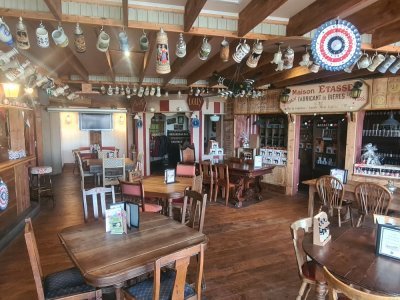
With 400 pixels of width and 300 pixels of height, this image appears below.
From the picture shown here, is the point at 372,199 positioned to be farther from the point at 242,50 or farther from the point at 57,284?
the point at 57,284

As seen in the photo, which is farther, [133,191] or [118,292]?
[133,191]

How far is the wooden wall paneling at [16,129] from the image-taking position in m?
4.93

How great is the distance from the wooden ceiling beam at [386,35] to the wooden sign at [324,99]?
2.15 meters

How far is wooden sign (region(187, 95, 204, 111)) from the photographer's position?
8586mm

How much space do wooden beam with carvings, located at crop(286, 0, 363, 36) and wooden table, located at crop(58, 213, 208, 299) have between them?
2.36 metres

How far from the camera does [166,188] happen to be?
412 cm

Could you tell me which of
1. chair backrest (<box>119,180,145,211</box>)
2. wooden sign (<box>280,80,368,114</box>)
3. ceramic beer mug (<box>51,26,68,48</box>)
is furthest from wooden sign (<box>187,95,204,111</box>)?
ceramic beer mug (<box>51,26,68,48</box>)

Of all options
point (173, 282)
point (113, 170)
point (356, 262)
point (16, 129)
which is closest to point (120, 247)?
point (173, 282)

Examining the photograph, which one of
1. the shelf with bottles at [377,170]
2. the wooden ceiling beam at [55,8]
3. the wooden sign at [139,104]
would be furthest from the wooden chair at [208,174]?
the wooden ceiling beam at [55,8]

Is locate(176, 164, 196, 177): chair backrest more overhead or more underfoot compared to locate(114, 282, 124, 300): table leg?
more overhead

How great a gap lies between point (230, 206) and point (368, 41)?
3876 mm

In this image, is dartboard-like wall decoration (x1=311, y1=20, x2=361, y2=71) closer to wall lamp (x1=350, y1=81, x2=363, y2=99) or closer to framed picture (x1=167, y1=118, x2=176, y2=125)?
wall lamp (x1=350, y1=81, x2=363, y2=99)

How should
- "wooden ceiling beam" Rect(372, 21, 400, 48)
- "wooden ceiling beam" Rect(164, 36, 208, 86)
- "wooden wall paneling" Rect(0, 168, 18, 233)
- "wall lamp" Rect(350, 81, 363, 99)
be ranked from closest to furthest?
1. "wooden ceiling beam" Rect(372, 21, 400, 48)
2. "wooden ceiling beam" Rect(164, 36, 208, 86)
3. "wooden wall paneling" Rect(0, 168, 18, 233)
4. "wall lamp" Rect(350, 81, 363, 99)

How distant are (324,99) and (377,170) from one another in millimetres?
1848
